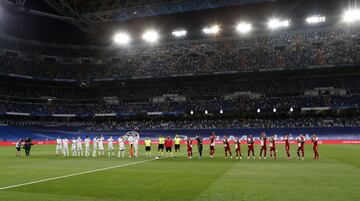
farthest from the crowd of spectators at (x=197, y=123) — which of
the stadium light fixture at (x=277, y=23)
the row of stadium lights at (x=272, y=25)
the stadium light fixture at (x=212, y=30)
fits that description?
the stadium light fixture at (x=212, y=30)

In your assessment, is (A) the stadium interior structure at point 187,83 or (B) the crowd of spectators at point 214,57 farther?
(B) the crowd of spectators at point 214,57

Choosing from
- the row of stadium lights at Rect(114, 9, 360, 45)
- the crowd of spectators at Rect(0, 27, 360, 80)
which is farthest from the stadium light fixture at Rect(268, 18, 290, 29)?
the crowd of spectators at Rect(0, 27, 360, 80)

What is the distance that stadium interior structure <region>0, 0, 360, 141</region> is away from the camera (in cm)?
6862

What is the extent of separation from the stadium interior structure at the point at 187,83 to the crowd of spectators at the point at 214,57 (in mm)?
219

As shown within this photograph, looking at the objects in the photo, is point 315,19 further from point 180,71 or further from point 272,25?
point 180,71

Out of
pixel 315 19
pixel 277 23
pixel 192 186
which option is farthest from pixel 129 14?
pixel 192 186

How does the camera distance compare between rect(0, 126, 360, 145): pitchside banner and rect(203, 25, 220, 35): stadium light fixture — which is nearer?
rect(0, 126, 360, 145): pitchside banner

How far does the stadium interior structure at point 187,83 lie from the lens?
68.6 m

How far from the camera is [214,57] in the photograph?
7688 cm

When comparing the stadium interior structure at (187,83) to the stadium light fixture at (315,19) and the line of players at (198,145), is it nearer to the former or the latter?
the stadium light fixture at (315,19)

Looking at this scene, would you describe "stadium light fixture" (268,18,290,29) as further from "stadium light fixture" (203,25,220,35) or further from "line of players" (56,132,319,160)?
"line of players" (56,132,319,160)

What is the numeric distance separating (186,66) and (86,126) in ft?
87.3

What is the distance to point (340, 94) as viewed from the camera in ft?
224

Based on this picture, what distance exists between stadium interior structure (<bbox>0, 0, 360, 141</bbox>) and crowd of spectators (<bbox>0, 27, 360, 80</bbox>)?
219 mm
